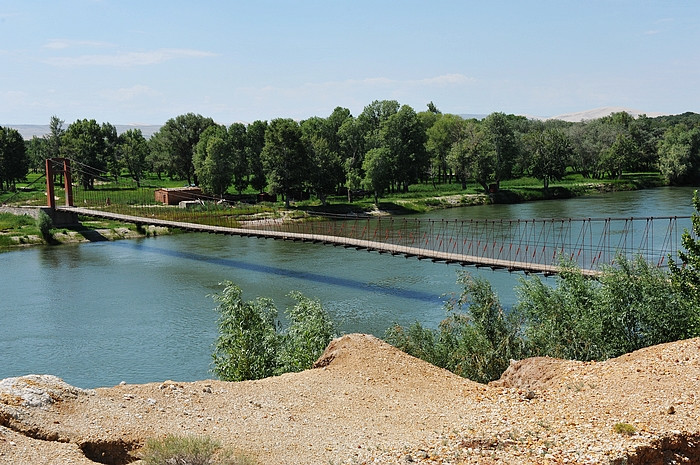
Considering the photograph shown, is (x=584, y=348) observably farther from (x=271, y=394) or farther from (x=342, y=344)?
(x=271, y=394)

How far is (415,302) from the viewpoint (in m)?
22.5

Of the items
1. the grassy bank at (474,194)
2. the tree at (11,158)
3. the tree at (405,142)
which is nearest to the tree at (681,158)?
the grassy bank at (474,194)

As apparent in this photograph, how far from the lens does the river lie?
1778cm

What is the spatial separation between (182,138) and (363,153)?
14.6 m

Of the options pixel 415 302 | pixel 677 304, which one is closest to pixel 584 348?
pixel 677 304

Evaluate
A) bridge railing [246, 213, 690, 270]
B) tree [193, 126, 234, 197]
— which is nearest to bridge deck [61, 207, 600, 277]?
bridge railing [246, 213, 690, 270]

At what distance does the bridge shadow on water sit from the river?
47 millimetres

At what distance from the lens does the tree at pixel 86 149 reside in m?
55.9

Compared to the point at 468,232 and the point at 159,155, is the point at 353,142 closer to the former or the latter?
the point at 159,155

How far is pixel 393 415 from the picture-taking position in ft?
28.3

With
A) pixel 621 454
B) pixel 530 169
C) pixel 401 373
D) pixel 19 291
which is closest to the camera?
pixel 621 454

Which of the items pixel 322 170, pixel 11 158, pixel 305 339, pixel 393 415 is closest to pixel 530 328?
pixel 305 339

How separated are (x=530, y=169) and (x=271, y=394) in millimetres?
52495

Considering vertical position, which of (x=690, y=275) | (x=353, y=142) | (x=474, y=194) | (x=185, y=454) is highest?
(x=353, y=142)
